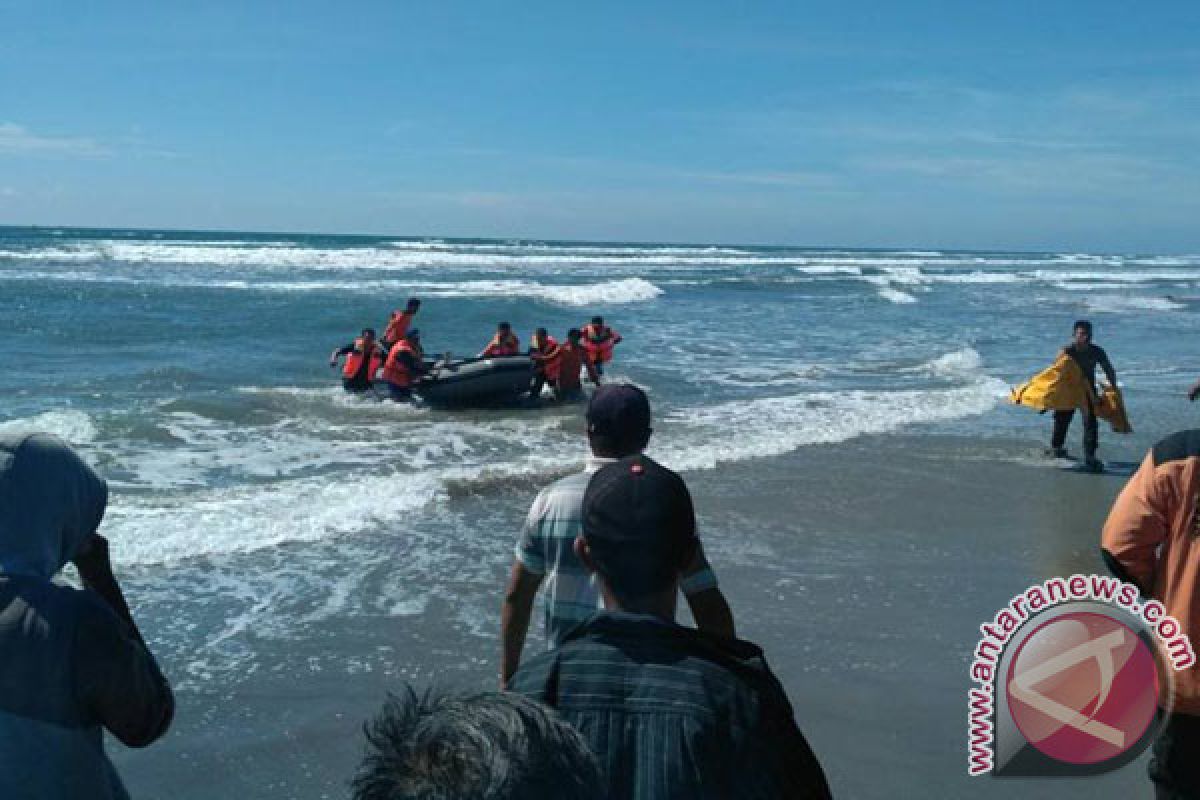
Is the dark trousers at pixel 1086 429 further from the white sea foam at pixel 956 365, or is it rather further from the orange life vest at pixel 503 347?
the orange life vest at pixel 503 347

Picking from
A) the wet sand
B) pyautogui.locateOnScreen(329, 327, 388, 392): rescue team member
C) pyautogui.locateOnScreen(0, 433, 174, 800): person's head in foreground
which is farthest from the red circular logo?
pyautogui.locateOnScreen(329, 327, 388, 392): rescue team member

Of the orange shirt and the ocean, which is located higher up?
the orange shirt

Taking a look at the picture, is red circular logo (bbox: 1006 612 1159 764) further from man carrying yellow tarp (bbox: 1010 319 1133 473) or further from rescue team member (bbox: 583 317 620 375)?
rescue team member (bbox: 583 317 620 375)

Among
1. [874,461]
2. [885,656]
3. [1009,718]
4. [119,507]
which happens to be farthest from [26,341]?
[1009,718]

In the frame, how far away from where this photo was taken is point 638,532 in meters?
2.06

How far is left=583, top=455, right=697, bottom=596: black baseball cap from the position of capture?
206 cm

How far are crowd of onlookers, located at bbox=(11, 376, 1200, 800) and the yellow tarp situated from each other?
8.57 m

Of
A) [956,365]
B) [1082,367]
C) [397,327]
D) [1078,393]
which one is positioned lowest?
[956,365]

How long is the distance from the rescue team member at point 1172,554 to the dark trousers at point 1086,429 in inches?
326

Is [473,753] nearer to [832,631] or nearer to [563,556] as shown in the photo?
[563,556]

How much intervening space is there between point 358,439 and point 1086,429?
796 cm

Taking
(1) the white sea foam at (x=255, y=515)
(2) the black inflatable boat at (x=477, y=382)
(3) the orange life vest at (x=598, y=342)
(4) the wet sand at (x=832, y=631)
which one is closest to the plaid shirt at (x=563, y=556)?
(4) the wet sand at (x=832, y=631)

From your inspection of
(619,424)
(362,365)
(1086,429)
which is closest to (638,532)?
(619,424)

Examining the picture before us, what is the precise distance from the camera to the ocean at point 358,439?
562cm
